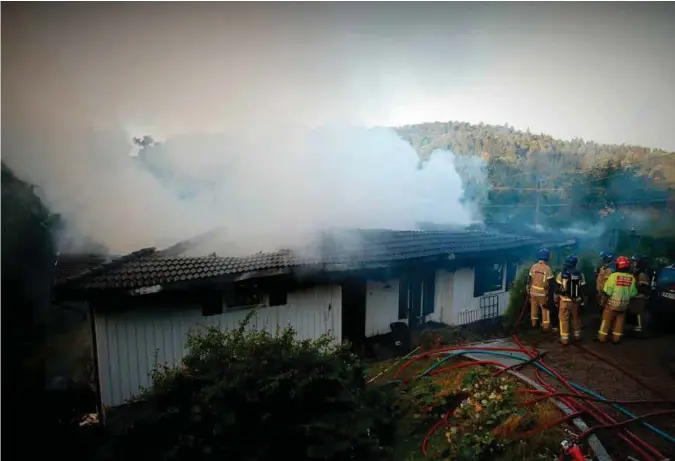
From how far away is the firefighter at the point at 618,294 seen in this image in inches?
87.4

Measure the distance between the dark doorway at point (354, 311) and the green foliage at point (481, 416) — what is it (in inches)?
25.9

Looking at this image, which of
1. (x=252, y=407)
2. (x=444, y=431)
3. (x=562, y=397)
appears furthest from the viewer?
(x=562, y=397)

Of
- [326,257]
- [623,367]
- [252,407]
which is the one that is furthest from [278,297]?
[623,367]

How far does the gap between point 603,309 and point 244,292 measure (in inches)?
86.2

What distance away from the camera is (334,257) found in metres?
2.02

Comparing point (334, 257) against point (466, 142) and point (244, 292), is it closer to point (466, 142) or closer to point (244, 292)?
point (244, 292)

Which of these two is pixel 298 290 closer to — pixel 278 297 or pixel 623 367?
pixel 278 297

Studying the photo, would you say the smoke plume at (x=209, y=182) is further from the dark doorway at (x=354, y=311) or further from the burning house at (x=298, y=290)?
the dark doorway at (x=354, y=311)

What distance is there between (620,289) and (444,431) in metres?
1.35

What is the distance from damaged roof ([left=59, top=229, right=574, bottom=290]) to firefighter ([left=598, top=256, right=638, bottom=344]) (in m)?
0.46

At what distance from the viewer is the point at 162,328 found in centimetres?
190

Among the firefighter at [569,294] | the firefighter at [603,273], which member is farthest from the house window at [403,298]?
the firefighter at [603,273]

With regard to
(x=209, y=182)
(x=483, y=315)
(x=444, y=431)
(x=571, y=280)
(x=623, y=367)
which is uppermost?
(x=209, y=182)

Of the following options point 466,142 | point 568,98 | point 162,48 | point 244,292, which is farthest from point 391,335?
point 162,48
